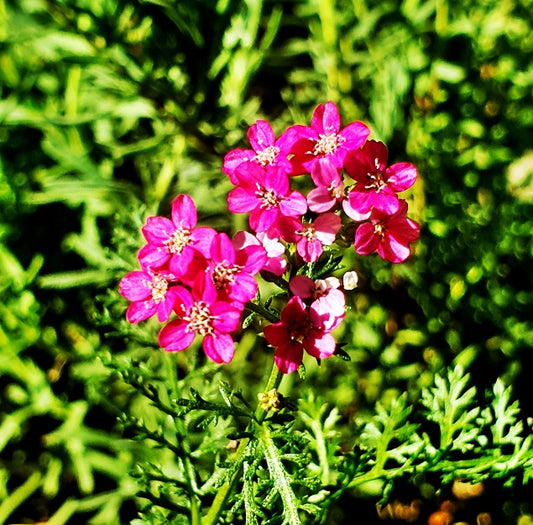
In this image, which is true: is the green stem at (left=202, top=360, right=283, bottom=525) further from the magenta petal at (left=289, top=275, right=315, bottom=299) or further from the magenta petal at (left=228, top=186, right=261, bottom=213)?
the magenta petal at (left=228, top=186, right=261, bottom=213)

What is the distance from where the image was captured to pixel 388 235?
1.01 metres

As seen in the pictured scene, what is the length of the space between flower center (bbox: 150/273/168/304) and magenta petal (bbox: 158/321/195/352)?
0.05 meters

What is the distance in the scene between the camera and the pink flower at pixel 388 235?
984 mm

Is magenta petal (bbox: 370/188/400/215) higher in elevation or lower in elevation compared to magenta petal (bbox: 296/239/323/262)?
higher

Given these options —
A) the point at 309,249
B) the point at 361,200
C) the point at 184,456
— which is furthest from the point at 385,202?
the point at 184,456

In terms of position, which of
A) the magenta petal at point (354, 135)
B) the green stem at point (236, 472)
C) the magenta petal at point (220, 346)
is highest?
the magenta petal at point (354, 135)

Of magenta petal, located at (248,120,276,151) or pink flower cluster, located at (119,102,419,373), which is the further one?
magenta petal, located at (248,120,276,151)

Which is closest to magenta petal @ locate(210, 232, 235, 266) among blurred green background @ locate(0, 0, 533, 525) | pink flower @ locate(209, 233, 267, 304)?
pink flower @ locate(209, 233, 267, 304)

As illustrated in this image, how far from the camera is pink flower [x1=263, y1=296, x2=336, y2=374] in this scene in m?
0.92

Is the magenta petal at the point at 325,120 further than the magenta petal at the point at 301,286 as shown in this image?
Yes

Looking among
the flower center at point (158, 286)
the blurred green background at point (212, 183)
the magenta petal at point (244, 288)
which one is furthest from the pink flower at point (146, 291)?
the blurred green background at point (212, 183)

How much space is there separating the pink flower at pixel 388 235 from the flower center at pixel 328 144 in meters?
0.13

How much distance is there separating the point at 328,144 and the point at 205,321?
37cm

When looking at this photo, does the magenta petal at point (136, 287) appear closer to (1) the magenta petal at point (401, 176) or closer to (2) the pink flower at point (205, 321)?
(2) the pink flower at point (205, 321)
